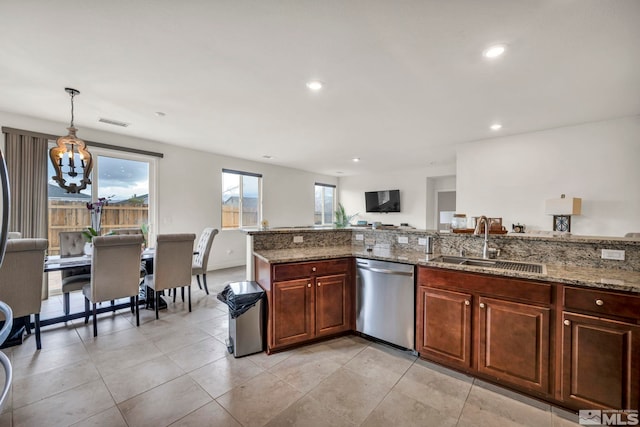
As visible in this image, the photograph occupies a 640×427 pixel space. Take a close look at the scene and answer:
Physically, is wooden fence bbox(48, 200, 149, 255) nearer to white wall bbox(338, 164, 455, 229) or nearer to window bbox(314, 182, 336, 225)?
window bbox(314, 182, 336, 225)

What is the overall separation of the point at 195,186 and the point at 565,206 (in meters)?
6.31

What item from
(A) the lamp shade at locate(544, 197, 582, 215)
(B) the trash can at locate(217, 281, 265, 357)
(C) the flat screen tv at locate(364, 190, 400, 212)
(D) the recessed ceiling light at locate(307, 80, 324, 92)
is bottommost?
(B) the trash can at locate(217, 281, 265, 357)

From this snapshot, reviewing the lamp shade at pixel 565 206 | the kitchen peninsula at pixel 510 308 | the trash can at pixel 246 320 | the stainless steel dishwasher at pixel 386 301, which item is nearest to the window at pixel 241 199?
the kitchen peninsula at pixel 510 308

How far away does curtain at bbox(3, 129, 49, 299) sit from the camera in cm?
362

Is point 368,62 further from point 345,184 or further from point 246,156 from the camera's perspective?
point 345,184

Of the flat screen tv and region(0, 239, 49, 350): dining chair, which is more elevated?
the flat screen tv

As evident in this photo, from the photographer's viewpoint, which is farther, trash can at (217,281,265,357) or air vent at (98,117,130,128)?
air vent at (98,117,130,128)

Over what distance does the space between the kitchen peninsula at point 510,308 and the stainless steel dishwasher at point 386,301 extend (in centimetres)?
7

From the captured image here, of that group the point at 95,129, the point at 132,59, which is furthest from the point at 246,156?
the point at 132,59

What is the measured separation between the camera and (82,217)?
4.33m

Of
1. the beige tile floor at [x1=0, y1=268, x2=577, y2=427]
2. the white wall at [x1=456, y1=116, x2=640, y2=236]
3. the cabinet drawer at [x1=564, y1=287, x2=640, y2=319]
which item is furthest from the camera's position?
the white wall at [x1=456, y1=116, x2=640, y2=236]

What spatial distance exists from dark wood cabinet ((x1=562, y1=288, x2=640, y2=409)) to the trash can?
2.21m

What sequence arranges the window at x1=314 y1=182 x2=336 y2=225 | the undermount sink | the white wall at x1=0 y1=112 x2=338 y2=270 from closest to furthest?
1. the undermount sink
2. the white wall at x1=0 y1=112 x2=338 y2=270
3. the window at x1=314 y1=182 x2=336 y2=225

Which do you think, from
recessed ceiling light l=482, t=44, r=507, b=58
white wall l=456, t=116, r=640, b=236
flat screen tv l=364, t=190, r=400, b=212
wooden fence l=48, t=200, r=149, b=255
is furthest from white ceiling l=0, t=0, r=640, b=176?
flat screen tv l=364, t=190, r=400, b=212
